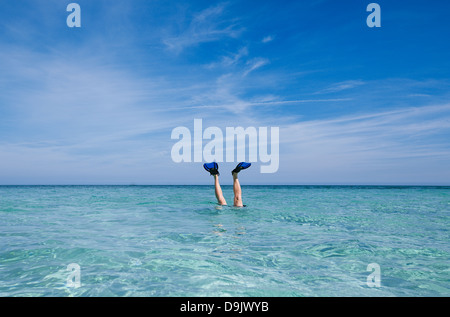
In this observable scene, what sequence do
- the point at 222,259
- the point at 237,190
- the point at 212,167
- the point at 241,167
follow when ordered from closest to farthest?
1. the point at 222,259
2. the point at 241,167
3. the point at 237,190
4. the point at 212,167

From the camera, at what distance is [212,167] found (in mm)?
12562

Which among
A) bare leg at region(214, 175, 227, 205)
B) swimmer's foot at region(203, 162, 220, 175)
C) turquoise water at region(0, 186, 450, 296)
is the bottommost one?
turquoise water at region(0, 186, 450, 296)

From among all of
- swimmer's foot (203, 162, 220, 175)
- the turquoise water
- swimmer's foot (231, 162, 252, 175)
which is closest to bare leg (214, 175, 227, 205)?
swimmer's foot (203, 162, 220, 175)

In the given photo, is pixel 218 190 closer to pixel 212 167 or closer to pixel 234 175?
pixel 212 167

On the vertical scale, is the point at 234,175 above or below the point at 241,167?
below

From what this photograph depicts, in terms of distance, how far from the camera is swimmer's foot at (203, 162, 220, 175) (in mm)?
12375

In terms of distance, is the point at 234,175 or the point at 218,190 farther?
the point at 218,190

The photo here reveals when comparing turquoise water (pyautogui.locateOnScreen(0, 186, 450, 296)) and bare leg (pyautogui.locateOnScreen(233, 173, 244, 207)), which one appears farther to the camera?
bare leg (pyautogui.locateOnScreen(233, 173, 244, 207))

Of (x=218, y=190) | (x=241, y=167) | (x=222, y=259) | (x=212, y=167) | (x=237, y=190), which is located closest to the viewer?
(x=222, y=259)

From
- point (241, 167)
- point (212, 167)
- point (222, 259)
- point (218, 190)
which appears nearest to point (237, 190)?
point (218, 190)

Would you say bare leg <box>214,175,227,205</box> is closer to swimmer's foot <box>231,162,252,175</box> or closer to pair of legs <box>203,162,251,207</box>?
pair of legs <box>203,162,251,207</box>
